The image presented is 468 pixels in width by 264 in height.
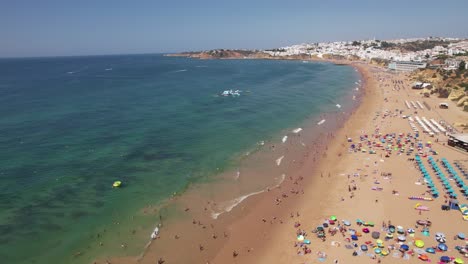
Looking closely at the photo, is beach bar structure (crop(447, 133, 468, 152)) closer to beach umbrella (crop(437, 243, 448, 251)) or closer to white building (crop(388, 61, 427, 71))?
beach umbrella (crop(437, 243, 448, 251))

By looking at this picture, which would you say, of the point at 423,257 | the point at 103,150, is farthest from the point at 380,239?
the point at 103,150

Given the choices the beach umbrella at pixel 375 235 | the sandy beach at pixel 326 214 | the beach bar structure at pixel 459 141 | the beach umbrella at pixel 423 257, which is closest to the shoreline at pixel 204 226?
the sandy beach at pixel 326 214

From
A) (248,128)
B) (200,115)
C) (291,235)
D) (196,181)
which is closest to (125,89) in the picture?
(200,115)

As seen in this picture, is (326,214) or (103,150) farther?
(103,150)

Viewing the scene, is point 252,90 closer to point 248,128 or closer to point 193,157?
point 248,128

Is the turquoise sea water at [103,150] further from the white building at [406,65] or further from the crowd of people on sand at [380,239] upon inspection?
the white building at [406,65]

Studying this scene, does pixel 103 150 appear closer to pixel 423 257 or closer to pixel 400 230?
pixel 400 230

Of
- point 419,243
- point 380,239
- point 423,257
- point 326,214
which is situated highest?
point 419,243
